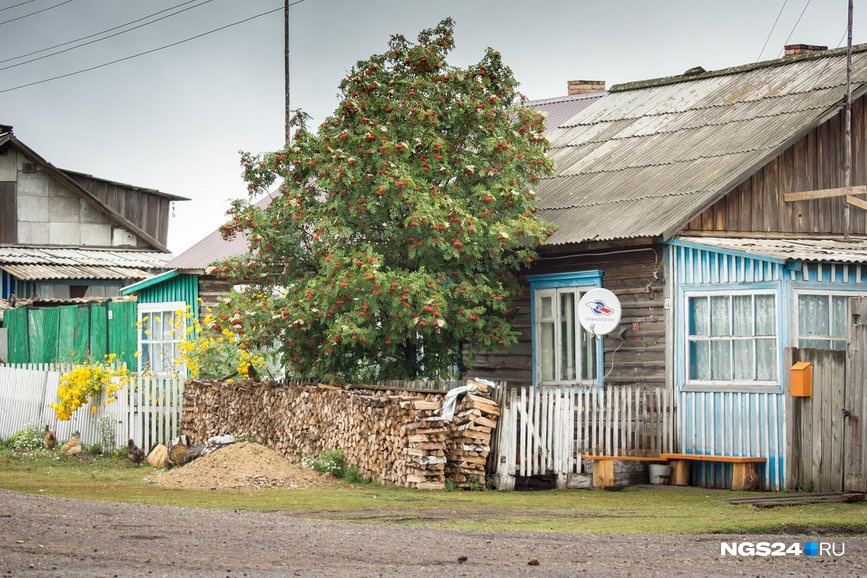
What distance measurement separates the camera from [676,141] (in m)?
21.2

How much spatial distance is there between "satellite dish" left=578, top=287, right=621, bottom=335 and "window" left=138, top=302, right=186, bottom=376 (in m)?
11.4

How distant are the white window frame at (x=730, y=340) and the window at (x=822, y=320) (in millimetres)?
334

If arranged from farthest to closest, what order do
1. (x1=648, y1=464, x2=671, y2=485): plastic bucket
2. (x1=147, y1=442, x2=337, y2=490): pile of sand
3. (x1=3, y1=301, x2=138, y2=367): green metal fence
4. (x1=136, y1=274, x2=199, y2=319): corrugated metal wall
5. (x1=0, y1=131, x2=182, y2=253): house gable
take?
(x1=0, y1=131, x2=182, y2=253): house gable < (x1=3, y1=301, x2=138, y2=367): green metal fence < (x1=136, y1=274, x2=199, y2=319): corrugated metal wall < (x1=648, y1=464, x2=671, y2=485): plastic bucket < (x1=147, y1=442, x2=337, y2=490): pile of sand

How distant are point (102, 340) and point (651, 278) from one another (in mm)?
15380

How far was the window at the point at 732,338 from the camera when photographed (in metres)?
16.4

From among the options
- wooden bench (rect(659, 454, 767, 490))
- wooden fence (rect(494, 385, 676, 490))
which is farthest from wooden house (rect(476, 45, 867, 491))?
wooden fence (rect(494, 385, 676, 490))

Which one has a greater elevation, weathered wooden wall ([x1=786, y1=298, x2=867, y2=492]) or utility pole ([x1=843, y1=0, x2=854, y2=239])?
utility pole ([x1=843, y1=0, x2=854, y2=239])

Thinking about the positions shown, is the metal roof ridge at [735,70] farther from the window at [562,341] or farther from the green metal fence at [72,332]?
the green metal fence at [72,332]

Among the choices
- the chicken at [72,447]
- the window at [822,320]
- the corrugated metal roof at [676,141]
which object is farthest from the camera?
the chicken at [72,447]

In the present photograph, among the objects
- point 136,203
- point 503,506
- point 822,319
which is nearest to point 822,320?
point 822,319

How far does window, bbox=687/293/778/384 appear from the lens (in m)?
16.4

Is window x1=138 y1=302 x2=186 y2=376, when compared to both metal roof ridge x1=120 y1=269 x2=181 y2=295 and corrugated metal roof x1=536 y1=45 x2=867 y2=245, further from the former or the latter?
corrugated metal roof x1=536 y1=45 x2=867 y2=245

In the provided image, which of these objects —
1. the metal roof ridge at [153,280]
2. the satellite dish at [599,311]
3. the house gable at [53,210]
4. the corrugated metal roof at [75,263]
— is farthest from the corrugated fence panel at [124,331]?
the satellite dish at [599,311]

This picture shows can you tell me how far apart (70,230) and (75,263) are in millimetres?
3926
